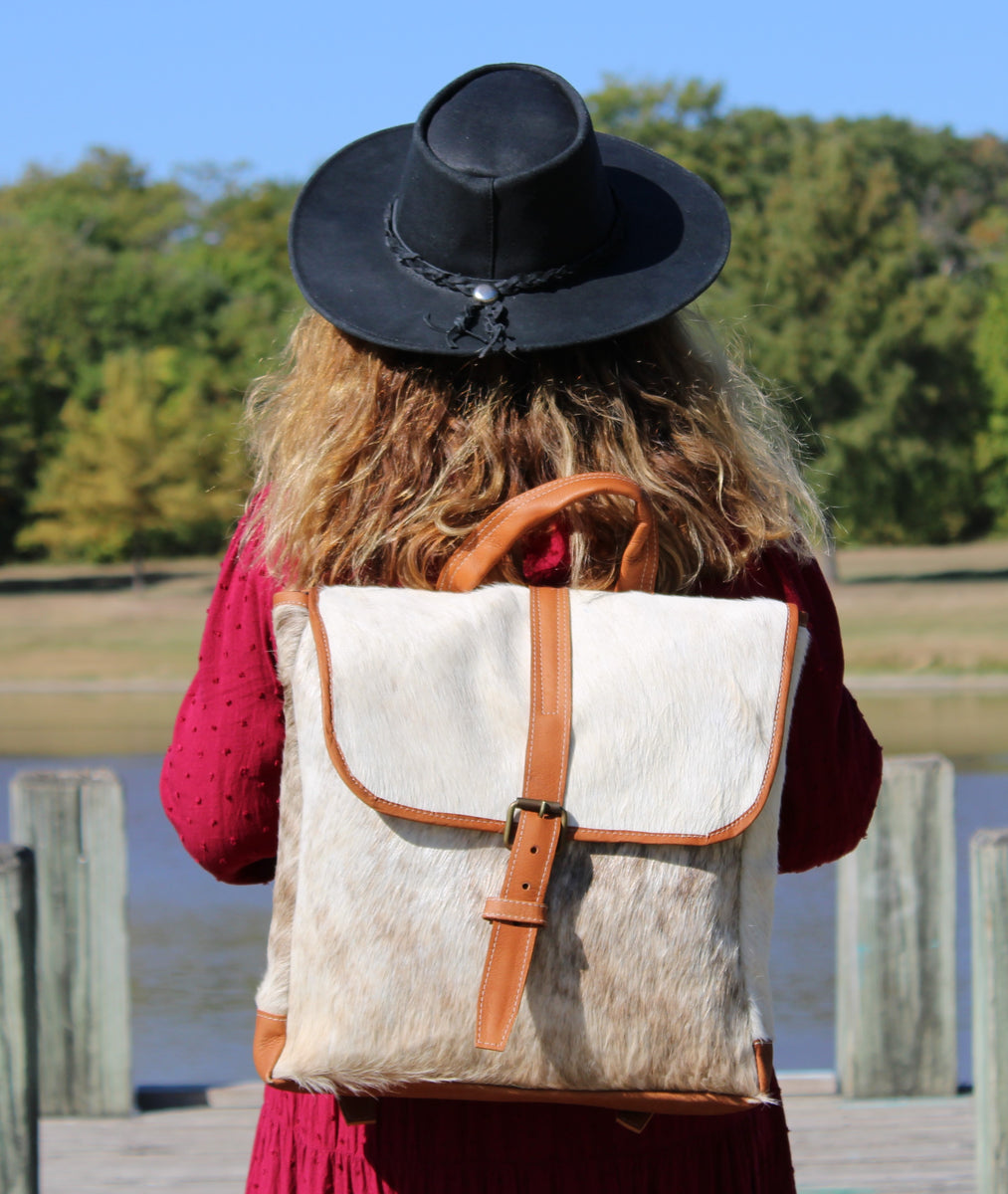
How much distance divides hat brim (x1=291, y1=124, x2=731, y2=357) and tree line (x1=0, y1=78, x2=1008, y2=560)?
Result: 20.2 metres

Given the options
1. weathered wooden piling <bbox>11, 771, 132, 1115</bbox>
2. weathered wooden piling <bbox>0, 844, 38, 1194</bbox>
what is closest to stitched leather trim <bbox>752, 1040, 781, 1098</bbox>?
weathered wooden piling <bbox>0, 844, 38, 1194</bbox>

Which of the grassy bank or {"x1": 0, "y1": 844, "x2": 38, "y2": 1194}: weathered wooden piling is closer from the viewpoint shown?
{"x1": 0, "y1": 844, "x2": 38, "y2": 1194}: weathered wooden piling

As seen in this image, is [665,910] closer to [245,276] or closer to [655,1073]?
[655,1073]

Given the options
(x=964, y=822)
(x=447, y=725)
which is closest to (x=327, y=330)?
(x=447, y=725)

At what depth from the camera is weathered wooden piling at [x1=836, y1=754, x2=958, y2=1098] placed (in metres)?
4.01

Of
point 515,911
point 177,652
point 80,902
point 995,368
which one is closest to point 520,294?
point 515,911

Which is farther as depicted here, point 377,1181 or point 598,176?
point 598,176

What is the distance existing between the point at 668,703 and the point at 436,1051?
42 centimetres

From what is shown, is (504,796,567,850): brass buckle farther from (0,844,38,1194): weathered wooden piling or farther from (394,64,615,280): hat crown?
(0,844,38,1194): weathered wooden piling

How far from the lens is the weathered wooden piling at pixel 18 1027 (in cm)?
292

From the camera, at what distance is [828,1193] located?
367cm

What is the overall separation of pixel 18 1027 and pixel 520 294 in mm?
1949

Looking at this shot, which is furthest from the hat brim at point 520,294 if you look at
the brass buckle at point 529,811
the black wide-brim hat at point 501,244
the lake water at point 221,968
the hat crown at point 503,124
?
the lake water at point 221,968

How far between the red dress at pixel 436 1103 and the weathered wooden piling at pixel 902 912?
7.39ft
